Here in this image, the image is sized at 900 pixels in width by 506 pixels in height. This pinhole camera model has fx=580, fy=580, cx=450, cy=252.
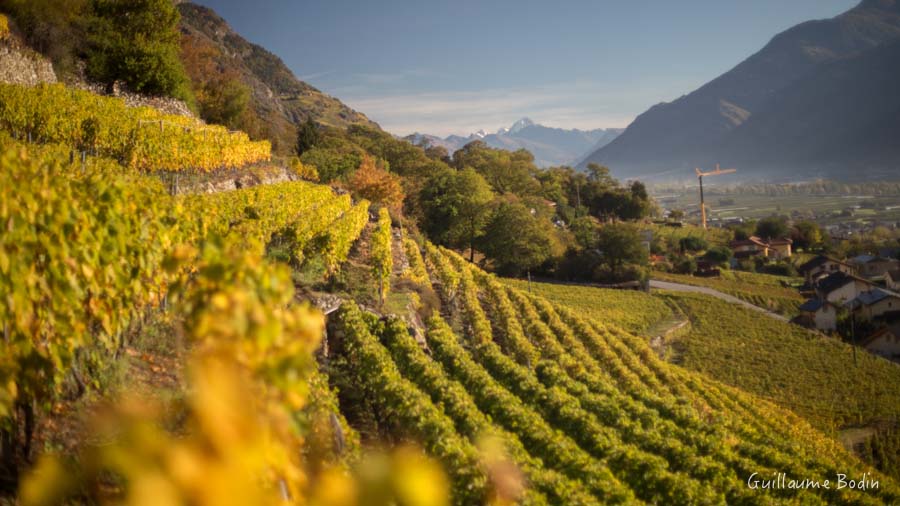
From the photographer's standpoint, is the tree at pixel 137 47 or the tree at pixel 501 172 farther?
the tree at pixel 501 172

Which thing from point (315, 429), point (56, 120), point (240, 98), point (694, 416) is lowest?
point (694, 416)

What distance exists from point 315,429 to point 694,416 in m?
12.0

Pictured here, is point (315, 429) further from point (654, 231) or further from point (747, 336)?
point (654, 231)

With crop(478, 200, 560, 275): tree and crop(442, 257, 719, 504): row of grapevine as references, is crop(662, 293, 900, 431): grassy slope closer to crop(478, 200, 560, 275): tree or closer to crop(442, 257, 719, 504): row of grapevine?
crop(478, 200, 560, 275): tree

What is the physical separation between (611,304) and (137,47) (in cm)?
3193

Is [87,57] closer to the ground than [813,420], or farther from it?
farther from it

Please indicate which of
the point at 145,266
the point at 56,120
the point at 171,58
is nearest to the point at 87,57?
the point at 171,58

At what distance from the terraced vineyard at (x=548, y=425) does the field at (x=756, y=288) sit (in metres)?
33.7

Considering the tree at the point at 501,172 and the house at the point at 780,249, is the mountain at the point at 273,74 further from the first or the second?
the house at the point at 780,249

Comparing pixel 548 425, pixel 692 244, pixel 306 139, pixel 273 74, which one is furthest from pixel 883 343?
pixel 273 74

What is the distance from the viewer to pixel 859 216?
149875 millimetres

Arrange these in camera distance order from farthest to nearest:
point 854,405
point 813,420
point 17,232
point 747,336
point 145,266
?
1. point 747,336
2. point 854,405
3. point 813,420
4. point 145,266
5. point 17,232

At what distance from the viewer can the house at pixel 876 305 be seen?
49.3m

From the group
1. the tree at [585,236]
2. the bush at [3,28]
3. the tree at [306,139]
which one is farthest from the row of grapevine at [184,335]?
the tree at [585,236]
